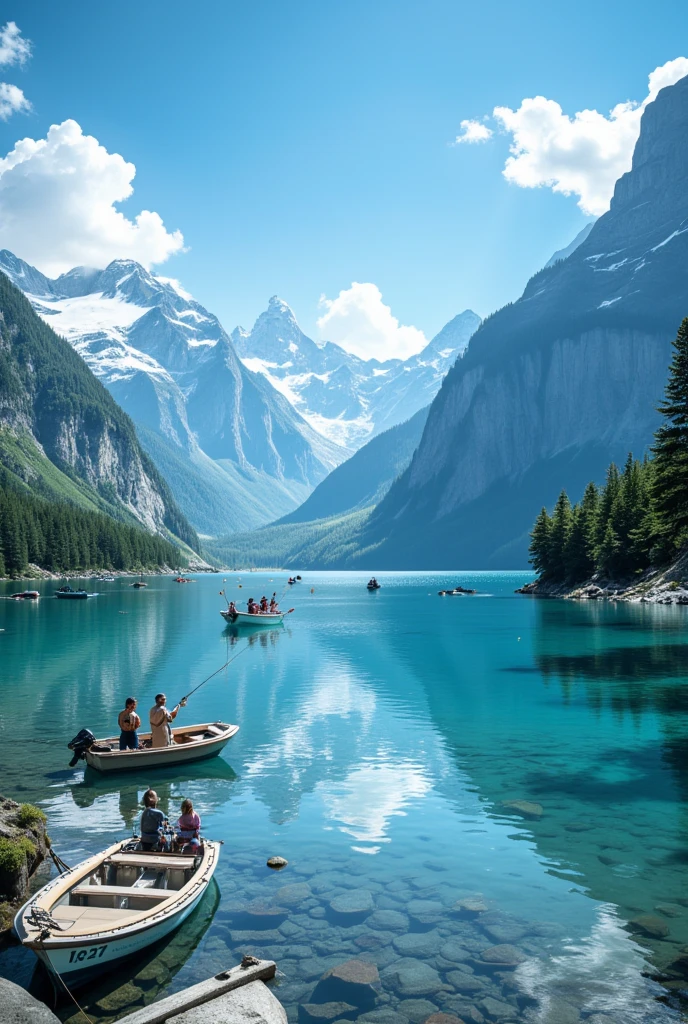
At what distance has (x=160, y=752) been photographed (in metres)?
27.2

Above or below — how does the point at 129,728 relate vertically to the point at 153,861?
above

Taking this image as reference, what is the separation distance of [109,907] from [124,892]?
14.8 inches

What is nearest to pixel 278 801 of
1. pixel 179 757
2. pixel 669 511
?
pixel 179 757

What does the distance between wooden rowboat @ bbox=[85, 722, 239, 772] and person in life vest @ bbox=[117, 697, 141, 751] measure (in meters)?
0.32

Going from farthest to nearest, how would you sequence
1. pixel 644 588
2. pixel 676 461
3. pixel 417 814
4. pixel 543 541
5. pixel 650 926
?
pixel 543 541 → pixel 644 588 → pixel 676 461 → pixel 417 814 → pixel 650 926

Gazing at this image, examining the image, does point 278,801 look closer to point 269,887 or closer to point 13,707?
point 269,887

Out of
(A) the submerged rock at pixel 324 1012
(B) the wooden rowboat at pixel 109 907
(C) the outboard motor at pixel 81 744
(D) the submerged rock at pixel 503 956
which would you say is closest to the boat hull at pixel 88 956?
(B) the wooden rowboat at pixel 109 907

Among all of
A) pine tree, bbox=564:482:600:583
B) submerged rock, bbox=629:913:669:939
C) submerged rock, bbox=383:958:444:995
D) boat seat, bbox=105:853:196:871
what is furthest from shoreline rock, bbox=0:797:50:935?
pine tree, bbox=564:482:600:583

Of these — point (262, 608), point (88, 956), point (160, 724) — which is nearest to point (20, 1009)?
point (88, 956)

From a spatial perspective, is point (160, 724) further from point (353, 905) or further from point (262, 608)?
point (262, 608)

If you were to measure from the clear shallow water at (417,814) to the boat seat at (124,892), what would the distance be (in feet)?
3.30

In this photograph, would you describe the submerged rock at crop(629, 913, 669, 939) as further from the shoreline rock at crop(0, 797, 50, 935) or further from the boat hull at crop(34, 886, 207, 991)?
Result: the shoreline rock at crop(0, 797, 50, 935)

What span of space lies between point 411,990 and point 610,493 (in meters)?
117

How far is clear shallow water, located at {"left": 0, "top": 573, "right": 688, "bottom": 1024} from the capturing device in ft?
44.6
